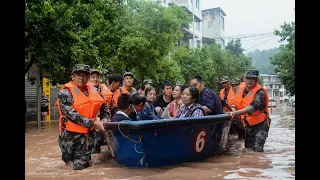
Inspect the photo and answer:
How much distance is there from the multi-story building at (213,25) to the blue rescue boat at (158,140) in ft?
174

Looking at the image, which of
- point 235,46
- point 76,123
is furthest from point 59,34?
point 235,46

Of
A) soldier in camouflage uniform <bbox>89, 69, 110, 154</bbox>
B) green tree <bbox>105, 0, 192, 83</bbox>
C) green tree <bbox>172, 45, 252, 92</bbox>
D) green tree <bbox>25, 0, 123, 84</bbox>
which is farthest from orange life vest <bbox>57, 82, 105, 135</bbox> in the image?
green tree <bbox>172, 45, 252, 92</bbox>

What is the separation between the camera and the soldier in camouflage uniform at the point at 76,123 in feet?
18.5

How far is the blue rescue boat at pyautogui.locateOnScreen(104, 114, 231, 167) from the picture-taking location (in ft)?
18.4

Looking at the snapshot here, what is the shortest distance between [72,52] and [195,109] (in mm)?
8608

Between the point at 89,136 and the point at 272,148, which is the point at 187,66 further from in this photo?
the point at 89,136

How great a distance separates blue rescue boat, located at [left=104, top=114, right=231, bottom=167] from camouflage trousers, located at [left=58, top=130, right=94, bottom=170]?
1.34 ft

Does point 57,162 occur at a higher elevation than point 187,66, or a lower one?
lower

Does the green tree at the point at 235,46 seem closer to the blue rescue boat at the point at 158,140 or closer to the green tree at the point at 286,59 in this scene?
the green tree at the point at 286,59

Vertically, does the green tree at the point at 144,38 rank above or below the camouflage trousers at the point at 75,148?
above

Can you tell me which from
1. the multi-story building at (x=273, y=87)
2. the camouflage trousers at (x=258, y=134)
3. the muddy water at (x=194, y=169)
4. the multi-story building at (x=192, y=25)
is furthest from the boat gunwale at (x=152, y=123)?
the multi-story building at (x=273, y=87)

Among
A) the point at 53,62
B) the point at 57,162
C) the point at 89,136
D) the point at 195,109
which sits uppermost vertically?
the point at 53,62
